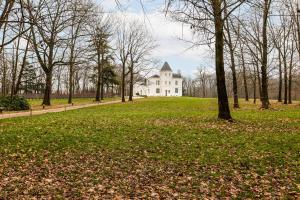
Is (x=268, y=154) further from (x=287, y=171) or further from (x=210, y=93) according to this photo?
(x=210, y=93)

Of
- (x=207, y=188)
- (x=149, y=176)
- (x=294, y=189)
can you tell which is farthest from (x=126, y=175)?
(x=294, y=189)

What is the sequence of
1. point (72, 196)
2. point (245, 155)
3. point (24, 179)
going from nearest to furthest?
point (72, 196) → point (24, 179) → point (245, 155)

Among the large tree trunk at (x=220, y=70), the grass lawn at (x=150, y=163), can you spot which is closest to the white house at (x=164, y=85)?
the large tree trunk at (x=220, y=70)

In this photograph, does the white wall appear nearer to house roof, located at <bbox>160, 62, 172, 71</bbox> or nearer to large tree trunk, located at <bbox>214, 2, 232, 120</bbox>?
house roof, located at <bbox>160, 62, 172, 71</bbox>

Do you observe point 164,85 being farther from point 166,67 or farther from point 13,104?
point 13,104

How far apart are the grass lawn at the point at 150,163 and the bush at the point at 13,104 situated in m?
16.1

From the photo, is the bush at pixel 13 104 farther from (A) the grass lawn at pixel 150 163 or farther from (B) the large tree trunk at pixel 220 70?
(B) the large tree trunk at pixel 220 70

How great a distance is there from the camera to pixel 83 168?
8828 millimetres

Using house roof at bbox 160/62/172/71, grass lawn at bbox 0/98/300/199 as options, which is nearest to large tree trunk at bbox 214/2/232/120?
grass lawn at bbox 0/98/300/199

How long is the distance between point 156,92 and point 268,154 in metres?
111

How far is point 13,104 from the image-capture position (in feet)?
96.4

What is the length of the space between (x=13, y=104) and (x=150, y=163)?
911 inches

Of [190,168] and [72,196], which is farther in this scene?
[190,168]

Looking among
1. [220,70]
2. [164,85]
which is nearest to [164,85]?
[164,85]
